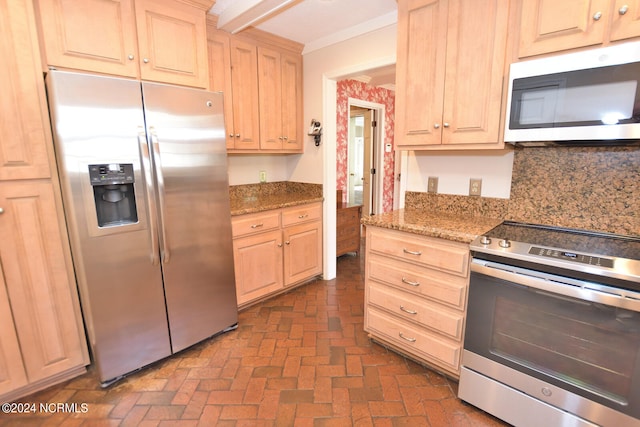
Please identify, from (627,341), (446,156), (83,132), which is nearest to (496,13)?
(446,156)

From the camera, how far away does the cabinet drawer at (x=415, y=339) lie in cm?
179

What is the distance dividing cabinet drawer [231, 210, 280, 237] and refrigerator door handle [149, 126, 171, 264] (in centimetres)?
59

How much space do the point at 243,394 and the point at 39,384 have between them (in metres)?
1.20

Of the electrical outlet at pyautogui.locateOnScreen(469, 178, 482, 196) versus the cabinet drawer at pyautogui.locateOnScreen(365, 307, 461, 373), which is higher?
the electrical outlet at pyautogui.locateOnScreen(469, 178, 482, 196)

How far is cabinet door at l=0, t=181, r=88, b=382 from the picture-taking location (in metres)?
1.62

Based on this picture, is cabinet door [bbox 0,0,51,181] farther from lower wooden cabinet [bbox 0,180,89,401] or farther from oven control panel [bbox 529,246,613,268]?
oven control panel [bbox 529,246,613,268]

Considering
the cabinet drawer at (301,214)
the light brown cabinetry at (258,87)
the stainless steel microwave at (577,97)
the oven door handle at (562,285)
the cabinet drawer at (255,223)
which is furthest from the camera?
the cabinet drawer at (301,214)

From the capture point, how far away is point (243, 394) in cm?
179

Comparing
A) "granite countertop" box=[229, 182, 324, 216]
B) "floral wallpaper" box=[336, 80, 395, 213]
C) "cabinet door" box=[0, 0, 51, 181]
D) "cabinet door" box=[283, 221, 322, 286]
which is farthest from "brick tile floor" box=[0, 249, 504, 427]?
"floral wallpaper" box=[336, 80, 395, 213]

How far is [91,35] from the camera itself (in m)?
1.73

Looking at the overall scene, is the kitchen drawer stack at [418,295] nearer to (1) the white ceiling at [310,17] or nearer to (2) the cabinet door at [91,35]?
(1) the white ceiling at [310,17]

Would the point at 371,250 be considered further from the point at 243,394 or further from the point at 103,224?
the point at 103,224

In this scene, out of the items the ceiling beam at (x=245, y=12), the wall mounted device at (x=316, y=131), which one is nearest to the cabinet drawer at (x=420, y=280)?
the wall mounted device at (x=316, y=131)

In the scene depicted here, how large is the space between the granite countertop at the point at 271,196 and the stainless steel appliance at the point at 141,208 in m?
0.51
